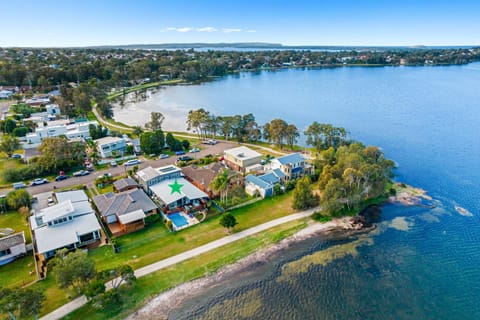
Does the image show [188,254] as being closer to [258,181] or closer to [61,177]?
[258,181]

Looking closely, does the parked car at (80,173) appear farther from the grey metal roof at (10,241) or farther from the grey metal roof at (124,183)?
the grey metal roof at (10,241)

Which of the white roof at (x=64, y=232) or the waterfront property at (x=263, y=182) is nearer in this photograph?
the white roof at (x=64, y=232)

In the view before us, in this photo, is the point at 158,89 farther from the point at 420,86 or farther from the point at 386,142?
the point at 420,86

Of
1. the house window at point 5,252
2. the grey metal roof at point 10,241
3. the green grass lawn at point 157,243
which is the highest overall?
the grey metal roof at point 10,241

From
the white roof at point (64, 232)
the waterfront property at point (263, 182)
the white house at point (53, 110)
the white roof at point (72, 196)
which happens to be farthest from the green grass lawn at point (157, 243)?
the white house at point (53, 110)

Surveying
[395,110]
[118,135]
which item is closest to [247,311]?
[118,135]

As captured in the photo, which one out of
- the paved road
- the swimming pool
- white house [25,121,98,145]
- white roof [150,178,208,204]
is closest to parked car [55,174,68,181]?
the paved road
